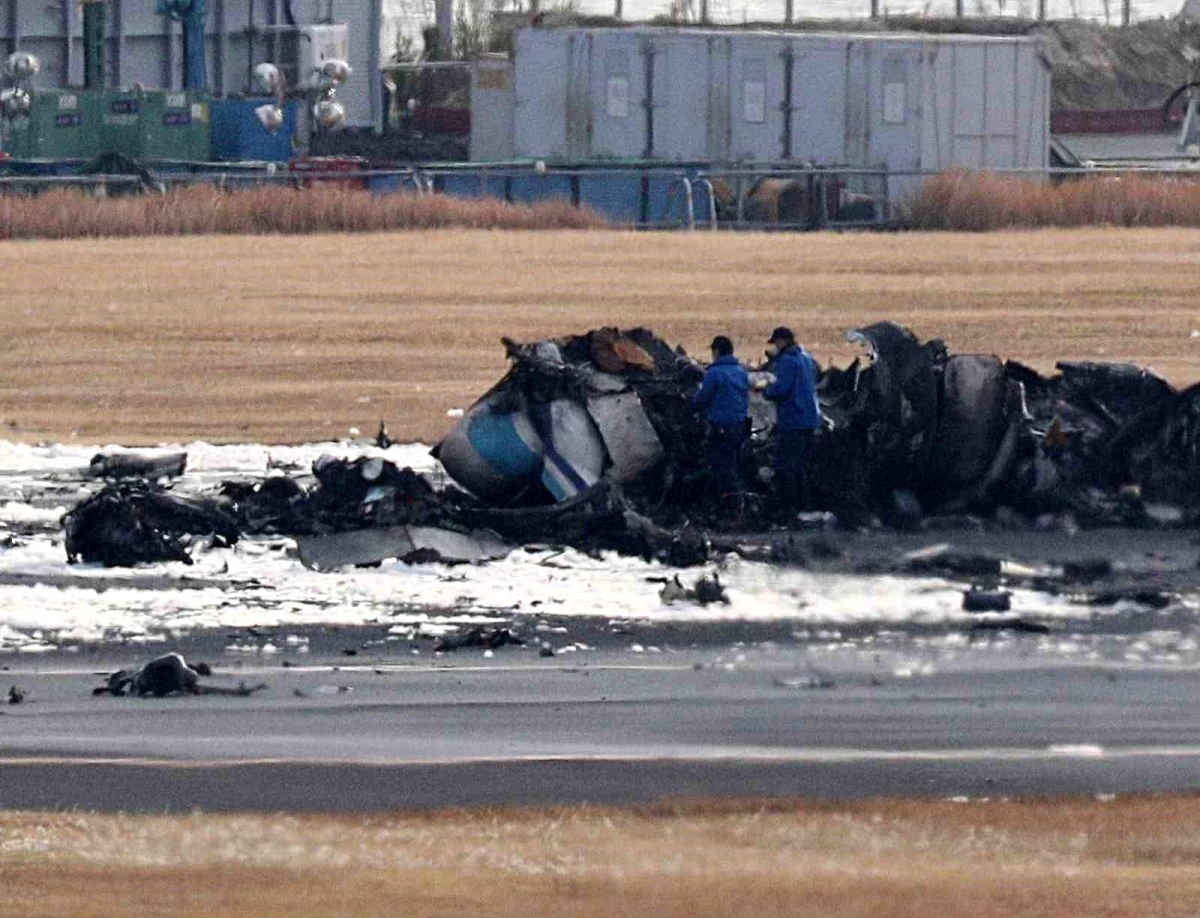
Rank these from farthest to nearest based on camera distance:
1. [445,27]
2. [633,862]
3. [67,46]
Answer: [445,27], [67,46], [633,862]

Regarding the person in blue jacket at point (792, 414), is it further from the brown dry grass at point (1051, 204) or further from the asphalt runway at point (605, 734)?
the brown dry grass at point (1051, 204)

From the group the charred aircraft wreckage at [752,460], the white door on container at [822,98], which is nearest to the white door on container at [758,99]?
the white door on container at [822,98]

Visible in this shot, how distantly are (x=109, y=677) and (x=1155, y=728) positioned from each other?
506 centimetres

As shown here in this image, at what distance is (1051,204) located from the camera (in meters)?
40.6

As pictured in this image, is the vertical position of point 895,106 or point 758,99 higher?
point 758,99

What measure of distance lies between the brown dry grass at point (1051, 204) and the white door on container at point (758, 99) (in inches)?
399

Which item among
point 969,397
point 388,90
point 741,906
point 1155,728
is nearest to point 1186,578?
point 969,397

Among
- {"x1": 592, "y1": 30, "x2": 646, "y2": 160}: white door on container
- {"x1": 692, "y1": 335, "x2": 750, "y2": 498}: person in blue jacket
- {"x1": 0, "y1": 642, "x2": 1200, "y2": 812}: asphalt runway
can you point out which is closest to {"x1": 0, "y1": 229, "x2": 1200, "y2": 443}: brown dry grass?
{"x1": 692, "y1": 335, "x2": 750, "y2": 498}: person in blue jacket

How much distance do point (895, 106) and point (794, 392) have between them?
33.5 meters

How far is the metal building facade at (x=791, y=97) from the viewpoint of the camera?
5091 cm

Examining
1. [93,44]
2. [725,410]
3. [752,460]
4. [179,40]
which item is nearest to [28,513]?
[725,410]

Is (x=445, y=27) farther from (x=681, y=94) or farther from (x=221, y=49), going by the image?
(x=681, y=94)

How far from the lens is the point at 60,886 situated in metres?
Answer: 8.67

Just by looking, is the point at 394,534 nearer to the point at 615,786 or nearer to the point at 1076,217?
the point at 615,786
